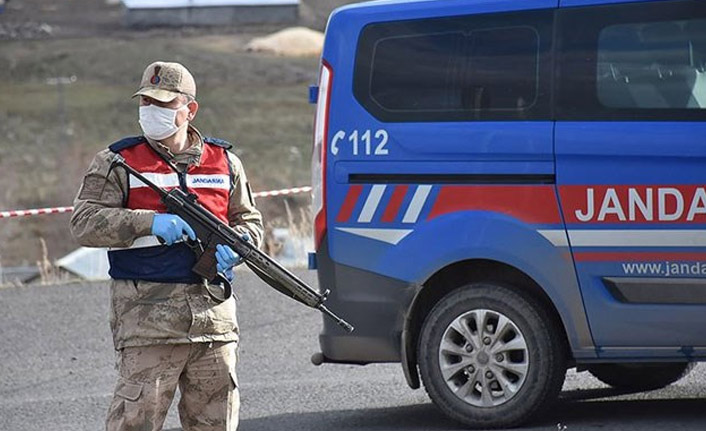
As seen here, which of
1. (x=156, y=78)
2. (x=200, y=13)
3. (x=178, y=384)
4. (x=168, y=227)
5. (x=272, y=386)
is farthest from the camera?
(x=200, y=13)

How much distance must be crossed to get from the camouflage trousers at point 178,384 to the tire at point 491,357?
5.32ft

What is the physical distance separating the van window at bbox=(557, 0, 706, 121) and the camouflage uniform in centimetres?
201

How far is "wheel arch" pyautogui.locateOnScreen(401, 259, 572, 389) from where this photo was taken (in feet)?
23.5

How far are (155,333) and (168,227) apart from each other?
1.29 feet

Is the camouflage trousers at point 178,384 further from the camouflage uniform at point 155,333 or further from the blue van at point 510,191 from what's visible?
the blue van at point 510,191

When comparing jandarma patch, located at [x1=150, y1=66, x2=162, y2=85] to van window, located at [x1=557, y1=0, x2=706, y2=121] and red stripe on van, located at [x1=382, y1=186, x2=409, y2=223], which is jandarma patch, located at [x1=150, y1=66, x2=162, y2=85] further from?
van window, located at [x1=557, y1=0, x2=706, y2=121]

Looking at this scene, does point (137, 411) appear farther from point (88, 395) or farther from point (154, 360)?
point (88, 395)

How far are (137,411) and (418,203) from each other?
6.80ft

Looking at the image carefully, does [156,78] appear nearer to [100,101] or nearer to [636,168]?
[636,168]

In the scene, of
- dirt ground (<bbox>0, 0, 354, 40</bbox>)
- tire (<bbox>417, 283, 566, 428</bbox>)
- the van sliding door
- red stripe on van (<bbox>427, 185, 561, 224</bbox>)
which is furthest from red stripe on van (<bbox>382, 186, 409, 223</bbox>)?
dirt ground (<bbox>0, 0, 354, 40</bbox>)

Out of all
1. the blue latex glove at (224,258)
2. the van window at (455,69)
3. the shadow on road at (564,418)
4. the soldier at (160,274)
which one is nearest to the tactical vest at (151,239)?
the soldier at (160,274)

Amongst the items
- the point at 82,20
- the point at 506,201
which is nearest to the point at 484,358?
the point at 506,201

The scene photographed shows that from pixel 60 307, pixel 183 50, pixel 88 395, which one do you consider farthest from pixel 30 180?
pixel 88 395

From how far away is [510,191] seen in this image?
7.02 metres
